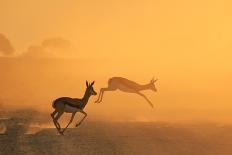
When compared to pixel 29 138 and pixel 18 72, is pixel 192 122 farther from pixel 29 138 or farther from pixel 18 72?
pixel 18 72

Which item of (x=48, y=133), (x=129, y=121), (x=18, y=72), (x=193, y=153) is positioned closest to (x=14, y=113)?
(x=129, y=121)

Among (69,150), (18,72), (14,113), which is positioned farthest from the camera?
(18,72)

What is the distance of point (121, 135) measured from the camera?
3550cm

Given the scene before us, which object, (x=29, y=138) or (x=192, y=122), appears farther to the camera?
(x=192, y=122)

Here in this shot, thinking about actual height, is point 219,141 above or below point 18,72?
below

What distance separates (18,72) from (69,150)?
123415 millimetres

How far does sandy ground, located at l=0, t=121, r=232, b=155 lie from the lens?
3053cm

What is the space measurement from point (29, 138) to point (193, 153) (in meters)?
8.55

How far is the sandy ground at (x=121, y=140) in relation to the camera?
30531mm

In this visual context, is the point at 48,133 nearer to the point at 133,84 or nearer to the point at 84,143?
the point at 84,143

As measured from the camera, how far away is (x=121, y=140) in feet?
110

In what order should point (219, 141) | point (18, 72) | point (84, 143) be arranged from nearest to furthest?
point (84, 143), point (219, 141), point (18, 72)

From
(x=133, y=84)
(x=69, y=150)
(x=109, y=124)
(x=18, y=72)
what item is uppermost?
(x=18, y=72)

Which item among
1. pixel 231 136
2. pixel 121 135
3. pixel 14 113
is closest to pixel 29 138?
pixel 121 135
